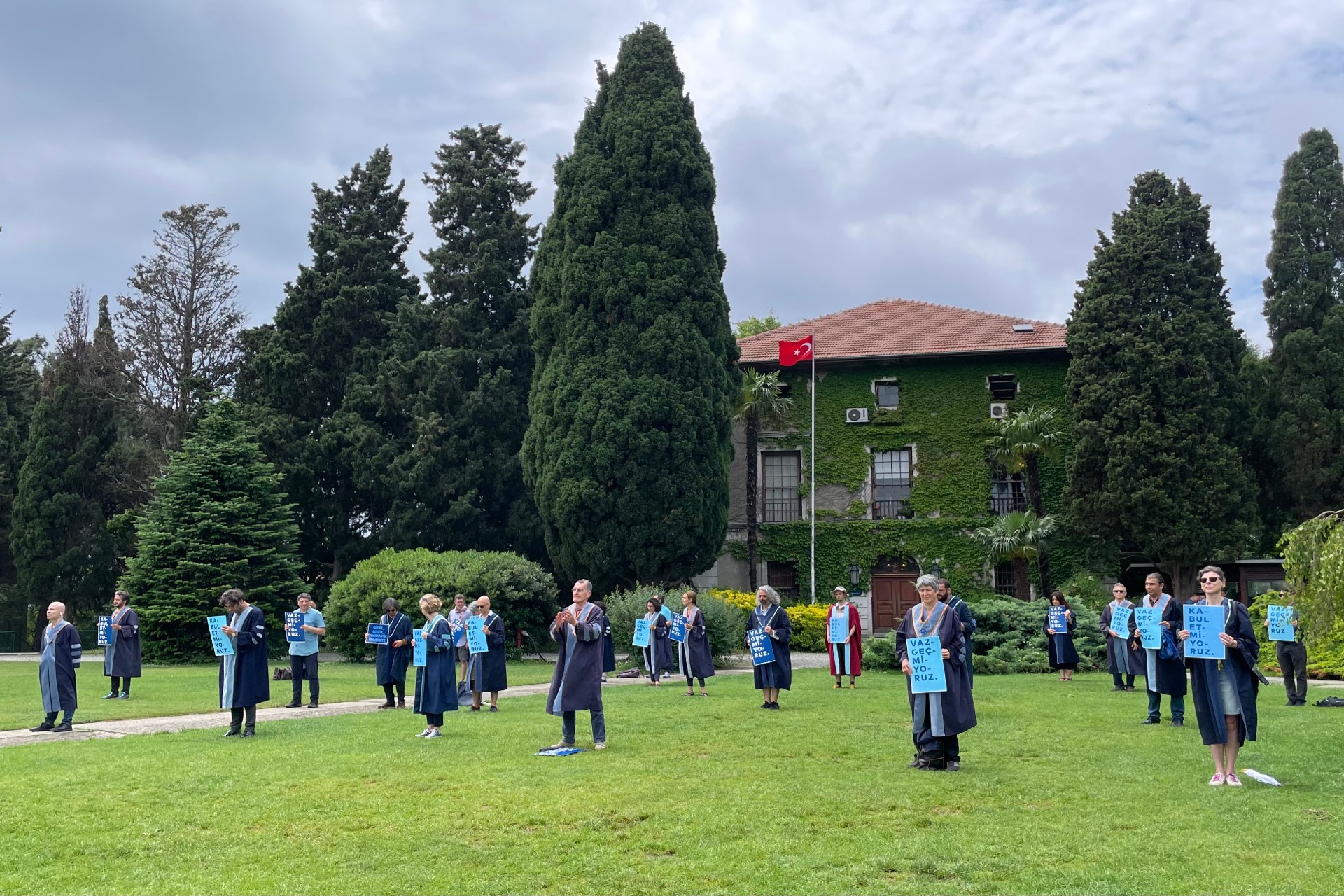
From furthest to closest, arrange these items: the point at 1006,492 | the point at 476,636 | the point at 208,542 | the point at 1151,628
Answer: the point at 1006,492 < the point at 208,542 < the point at 476,636 < the point at 1151,628

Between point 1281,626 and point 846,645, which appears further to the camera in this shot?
point 846,645

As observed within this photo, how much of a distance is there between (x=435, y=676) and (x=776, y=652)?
5.26 meters

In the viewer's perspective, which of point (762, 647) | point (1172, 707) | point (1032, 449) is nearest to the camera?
point (1172, 707)

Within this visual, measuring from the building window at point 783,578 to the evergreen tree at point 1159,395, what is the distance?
10.0m

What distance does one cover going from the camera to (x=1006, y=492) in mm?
40938

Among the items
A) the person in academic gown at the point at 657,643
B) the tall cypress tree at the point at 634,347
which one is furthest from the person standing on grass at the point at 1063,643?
the tall cypress tree at the point at 634,347

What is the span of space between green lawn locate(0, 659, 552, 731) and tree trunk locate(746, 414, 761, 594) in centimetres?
1202

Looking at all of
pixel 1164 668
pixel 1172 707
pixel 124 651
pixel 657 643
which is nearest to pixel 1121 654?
pixel 1172 707

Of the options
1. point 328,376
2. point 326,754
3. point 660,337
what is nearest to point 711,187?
point 660,337

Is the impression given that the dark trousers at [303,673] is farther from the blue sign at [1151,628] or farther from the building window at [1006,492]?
the building window at [1006,492]

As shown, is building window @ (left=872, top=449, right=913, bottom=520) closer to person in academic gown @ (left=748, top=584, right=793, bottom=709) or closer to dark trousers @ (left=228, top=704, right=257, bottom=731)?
person in academic gown @ (left=748, top=584, right=793, bottom=709)

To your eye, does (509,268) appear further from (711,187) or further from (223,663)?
(223,663)

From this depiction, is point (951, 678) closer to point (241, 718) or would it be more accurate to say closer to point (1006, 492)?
point (241, 718)

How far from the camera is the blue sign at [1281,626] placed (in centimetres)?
1666
